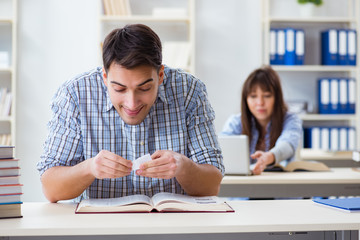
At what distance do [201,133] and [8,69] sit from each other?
2.84 metres

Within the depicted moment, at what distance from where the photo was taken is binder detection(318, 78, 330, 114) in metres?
4.30

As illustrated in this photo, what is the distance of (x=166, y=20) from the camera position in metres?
4.19

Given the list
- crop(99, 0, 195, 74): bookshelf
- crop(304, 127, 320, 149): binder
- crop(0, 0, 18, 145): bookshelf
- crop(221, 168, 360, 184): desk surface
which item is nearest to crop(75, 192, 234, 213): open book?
crop(221, 168, 360, 184): desk surface

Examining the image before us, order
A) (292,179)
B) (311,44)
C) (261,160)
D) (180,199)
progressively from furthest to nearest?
(311,44), (261,160), (292,179), (180,199)

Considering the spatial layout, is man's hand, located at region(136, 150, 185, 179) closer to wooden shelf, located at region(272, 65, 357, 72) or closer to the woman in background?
the woman in background

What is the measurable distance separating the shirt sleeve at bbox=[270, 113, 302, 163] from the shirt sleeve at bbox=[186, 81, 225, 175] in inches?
48.1

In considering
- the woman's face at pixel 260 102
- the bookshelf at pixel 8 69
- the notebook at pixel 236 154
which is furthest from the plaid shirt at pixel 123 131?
the bookshelf at pixel 8 69

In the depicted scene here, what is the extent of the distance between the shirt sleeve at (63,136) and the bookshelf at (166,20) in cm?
249

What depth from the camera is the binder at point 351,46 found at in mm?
4266

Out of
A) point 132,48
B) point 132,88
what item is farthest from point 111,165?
point 132,48

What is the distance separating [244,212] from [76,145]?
0.60 m

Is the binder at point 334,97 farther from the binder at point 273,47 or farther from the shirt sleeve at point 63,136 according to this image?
the shirt sleeve at point 63,136

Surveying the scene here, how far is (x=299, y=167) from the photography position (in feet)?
9.57

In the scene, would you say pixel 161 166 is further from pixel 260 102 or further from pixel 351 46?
pixel 351 46
